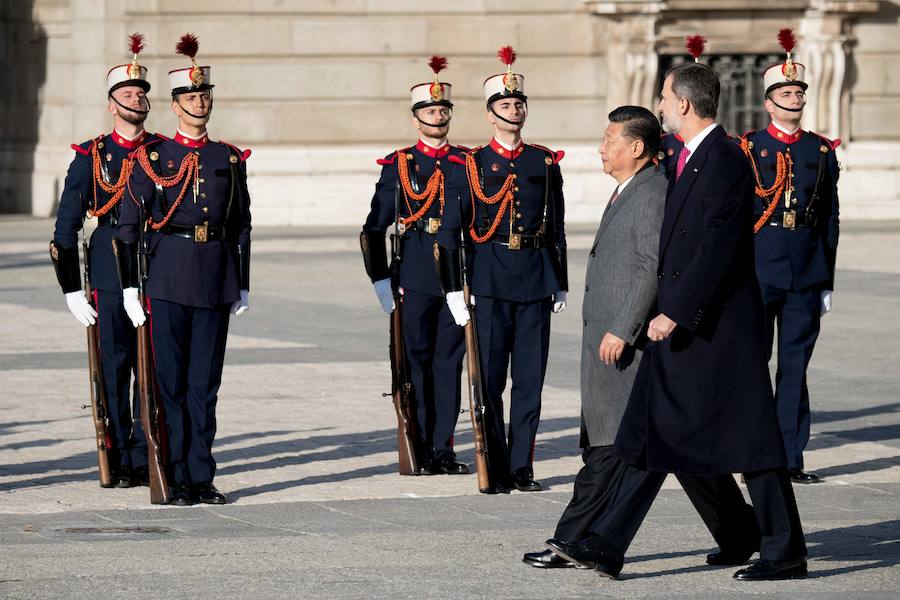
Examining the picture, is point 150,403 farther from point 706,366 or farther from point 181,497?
point 706,366

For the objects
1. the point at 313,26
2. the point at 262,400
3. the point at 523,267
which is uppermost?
the point at 313,26

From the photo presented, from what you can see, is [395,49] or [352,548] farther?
[395,49]

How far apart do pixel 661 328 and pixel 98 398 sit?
3152 millimetres

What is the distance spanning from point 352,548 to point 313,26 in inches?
689

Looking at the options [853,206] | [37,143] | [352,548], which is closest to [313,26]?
[37,143]

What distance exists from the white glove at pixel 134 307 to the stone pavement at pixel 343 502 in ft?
2.42

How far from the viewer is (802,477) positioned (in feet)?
29.7

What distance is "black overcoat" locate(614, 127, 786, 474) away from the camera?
675 cm

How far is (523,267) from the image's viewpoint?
9070mm

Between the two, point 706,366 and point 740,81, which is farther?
point 740,81

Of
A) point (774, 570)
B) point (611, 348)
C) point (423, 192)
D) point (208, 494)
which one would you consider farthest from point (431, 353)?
point (774, 570)

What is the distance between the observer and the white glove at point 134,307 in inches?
338

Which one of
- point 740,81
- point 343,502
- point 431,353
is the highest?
point 740,81

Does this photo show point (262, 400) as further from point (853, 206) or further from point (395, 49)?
point (853, 206)
